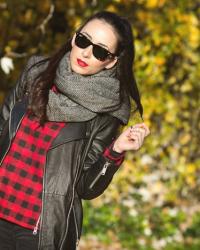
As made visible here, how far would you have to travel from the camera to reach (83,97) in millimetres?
2797

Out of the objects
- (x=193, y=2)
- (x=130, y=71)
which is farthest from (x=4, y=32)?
(x=130, y=71)

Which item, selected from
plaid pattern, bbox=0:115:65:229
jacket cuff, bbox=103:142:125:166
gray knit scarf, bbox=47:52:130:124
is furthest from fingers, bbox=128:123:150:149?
plaid pattern, bbox=0:115:65:229

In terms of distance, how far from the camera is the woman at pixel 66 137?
267 cm

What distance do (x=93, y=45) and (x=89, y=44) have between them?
18 millimetres

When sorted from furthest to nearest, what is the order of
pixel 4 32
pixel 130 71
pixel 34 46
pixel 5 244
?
pixel 34 46 → pixel 4 32 → pixel 130 71 → pixel 5 244

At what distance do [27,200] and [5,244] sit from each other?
20cm

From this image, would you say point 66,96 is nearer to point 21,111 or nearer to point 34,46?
point 21,111

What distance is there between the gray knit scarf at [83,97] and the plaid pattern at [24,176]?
0.10 m

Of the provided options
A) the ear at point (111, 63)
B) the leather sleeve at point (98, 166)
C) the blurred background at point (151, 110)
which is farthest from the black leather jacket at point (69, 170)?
the blurred background at point (151, 110)

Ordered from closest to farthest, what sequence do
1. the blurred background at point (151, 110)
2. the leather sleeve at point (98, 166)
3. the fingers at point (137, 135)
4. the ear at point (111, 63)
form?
the fingers at point (137, 135) < the leather sleeve at point (98, 166) < the ear at point (111, 63) < the blurred background at point (151, 110)

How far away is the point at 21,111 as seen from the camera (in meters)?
2.78

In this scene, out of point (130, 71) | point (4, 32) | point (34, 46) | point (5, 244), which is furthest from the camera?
point (34, 46)

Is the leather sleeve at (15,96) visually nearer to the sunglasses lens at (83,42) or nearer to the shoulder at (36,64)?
the shoulder at (36,64)

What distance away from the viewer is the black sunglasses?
2746 mm
